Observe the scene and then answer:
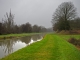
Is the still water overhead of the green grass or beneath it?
beneath

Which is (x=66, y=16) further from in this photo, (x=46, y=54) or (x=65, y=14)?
(x=46, y=54)

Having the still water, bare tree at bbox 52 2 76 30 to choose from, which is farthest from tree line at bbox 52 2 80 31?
the still water

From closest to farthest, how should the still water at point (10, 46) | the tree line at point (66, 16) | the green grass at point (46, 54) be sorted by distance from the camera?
the green grass at point (46, 54) → the still water at point (10, 46) → the tree line at point (66, 16)

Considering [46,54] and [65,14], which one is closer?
[46,54]

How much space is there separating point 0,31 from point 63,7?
31.6 m

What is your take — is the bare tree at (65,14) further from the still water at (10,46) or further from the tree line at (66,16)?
the still water at (10,46)

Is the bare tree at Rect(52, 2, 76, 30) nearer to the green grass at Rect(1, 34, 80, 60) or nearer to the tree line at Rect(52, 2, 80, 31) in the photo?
the tree line at Rect(52, 2, 80, 31)

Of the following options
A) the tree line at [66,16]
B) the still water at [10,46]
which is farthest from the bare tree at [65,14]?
the still water at [10,46]

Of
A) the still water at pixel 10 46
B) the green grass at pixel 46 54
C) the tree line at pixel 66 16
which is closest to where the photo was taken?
the green grass at pixel 46 54

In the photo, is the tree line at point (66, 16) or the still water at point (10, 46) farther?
the tree line at point (66, 16)

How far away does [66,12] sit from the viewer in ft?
196

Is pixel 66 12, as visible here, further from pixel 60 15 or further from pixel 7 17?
pixel 7 17

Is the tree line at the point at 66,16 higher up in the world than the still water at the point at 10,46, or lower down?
higher up

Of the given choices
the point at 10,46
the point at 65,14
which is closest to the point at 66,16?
the point at 65,14
